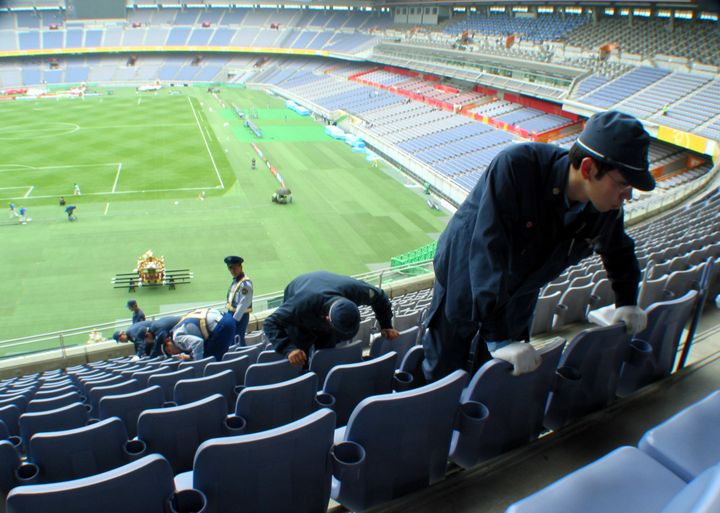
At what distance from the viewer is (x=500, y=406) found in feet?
8.16

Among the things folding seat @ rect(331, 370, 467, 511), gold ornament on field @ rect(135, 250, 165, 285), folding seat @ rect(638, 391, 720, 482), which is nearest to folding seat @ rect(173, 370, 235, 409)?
folding seat @ rect(331, 370, 467, 511)

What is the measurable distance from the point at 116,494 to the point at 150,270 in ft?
56.0

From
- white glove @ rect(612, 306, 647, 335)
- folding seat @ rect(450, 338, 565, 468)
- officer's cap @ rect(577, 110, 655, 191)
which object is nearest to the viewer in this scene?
officer's cap @ rect(577, 110, 655, 191)

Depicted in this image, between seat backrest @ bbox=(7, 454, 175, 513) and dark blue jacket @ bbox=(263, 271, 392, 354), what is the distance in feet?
7.98

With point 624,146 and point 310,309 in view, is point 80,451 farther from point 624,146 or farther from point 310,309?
point 624,146

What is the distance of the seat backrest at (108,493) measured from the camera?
164 cm

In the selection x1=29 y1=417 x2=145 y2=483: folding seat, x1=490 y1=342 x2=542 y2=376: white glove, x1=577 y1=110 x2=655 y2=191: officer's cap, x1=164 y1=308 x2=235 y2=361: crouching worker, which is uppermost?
x1=577 y1=110 x2=655 y2=191: officer's cap

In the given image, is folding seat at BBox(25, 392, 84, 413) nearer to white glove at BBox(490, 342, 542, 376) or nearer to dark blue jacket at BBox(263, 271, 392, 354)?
dark blue jacket at BBox(263, 271, 392, 354)

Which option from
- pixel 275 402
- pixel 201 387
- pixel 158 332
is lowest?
pixel 158 332

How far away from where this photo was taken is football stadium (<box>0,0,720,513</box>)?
2.15 metres

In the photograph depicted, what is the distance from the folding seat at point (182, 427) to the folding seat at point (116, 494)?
2.37 ft

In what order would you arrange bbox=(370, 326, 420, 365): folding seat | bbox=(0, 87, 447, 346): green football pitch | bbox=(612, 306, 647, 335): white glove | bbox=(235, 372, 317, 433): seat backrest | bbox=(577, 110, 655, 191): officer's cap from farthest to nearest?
bbox=(0, 87, 447, 346): green football pitch
bbox=(370, 326, 420, 365): folding seat
bbox=(612, 306, 647, 335): white glove
bbox=(235, 372, 317, 433): seat backrest
bbox=(577, 110, 655, 191): officer's cap

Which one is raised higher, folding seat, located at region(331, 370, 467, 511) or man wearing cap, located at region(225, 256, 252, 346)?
folding seat, located at region(331, 370, 467, 511)

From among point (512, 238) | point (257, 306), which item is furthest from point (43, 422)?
point (257, 306)
